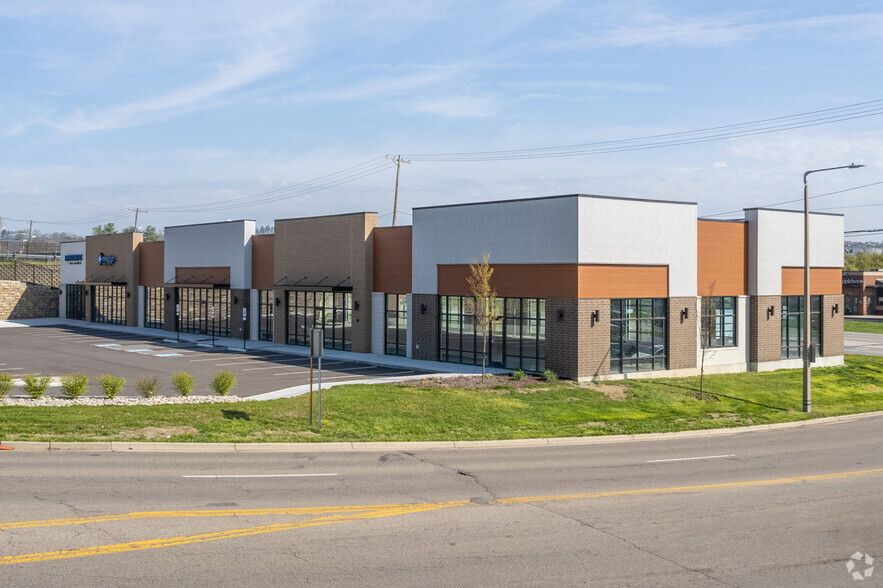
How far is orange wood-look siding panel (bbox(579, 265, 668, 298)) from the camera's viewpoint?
31.9 meters

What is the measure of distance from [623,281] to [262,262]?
2568 cm

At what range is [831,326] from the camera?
4122cm

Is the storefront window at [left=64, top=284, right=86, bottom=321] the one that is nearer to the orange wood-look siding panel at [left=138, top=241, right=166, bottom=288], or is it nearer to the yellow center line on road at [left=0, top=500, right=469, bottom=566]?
the orange wood-look siding panel at [left=138, top=241, right=166, bottom=288]

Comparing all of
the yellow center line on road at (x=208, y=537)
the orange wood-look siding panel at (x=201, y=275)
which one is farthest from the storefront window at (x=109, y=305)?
the yellow center line on road at (x=208, y=537)

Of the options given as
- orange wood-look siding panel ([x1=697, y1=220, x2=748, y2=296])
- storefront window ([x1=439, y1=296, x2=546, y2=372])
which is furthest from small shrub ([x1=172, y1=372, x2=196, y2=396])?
orange wood-look siding panel ([x1=697, y1=220, x2=748, y2=296])

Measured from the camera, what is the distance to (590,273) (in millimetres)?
31984

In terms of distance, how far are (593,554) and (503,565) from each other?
5.05 feet

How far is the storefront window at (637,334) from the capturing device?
108ft

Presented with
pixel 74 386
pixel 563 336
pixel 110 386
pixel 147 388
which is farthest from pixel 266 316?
pixel 74 386

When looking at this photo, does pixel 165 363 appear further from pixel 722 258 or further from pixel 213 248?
pixel 722 258

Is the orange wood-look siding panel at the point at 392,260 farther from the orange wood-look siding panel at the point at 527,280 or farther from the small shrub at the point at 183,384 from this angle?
the small shrub at the point at 183,384

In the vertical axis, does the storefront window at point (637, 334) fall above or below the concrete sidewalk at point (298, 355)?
above

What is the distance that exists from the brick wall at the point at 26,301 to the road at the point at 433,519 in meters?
57.2

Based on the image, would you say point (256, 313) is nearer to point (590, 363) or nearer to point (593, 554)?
point (590, 363)
